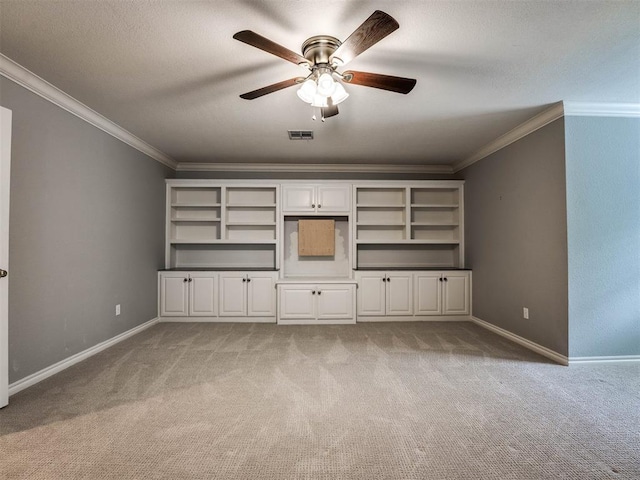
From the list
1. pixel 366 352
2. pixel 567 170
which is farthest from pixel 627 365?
pixel 366 352

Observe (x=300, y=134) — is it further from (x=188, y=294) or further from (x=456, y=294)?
(x=456, y=294)

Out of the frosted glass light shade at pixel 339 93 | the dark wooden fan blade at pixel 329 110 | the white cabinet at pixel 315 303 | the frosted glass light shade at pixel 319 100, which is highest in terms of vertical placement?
the dark wooden fan blade at pixel 329 110

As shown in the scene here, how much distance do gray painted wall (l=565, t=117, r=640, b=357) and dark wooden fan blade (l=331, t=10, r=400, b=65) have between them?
242cm

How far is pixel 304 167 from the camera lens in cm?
514

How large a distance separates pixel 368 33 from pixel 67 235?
302 cm

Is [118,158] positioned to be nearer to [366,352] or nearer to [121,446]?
[121,446]

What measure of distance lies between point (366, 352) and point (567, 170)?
2627mm

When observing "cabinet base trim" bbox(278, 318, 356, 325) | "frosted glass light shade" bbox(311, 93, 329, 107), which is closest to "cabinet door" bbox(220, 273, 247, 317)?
"cabinet base trim" bbox(278, 318, 356, 325)

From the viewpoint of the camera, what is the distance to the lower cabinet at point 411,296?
4.64 meters

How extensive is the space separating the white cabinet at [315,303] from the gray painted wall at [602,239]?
2.56 m

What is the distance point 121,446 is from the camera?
174cm

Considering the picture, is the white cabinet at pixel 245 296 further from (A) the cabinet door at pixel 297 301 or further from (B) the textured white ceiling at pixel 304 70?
(B) the textured white ceiling at pixel 304 70

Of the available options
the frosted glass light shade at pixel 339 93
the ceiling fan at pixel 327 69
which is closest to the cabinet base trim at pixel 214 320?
the ceiling fan at pixel 327 69

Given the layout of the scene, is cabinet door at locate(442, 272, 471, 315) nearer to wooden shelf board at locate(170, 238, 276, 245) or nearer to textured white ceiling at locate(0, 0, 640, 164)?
textured white ceiling at locate(0, 0, 640, 164)
